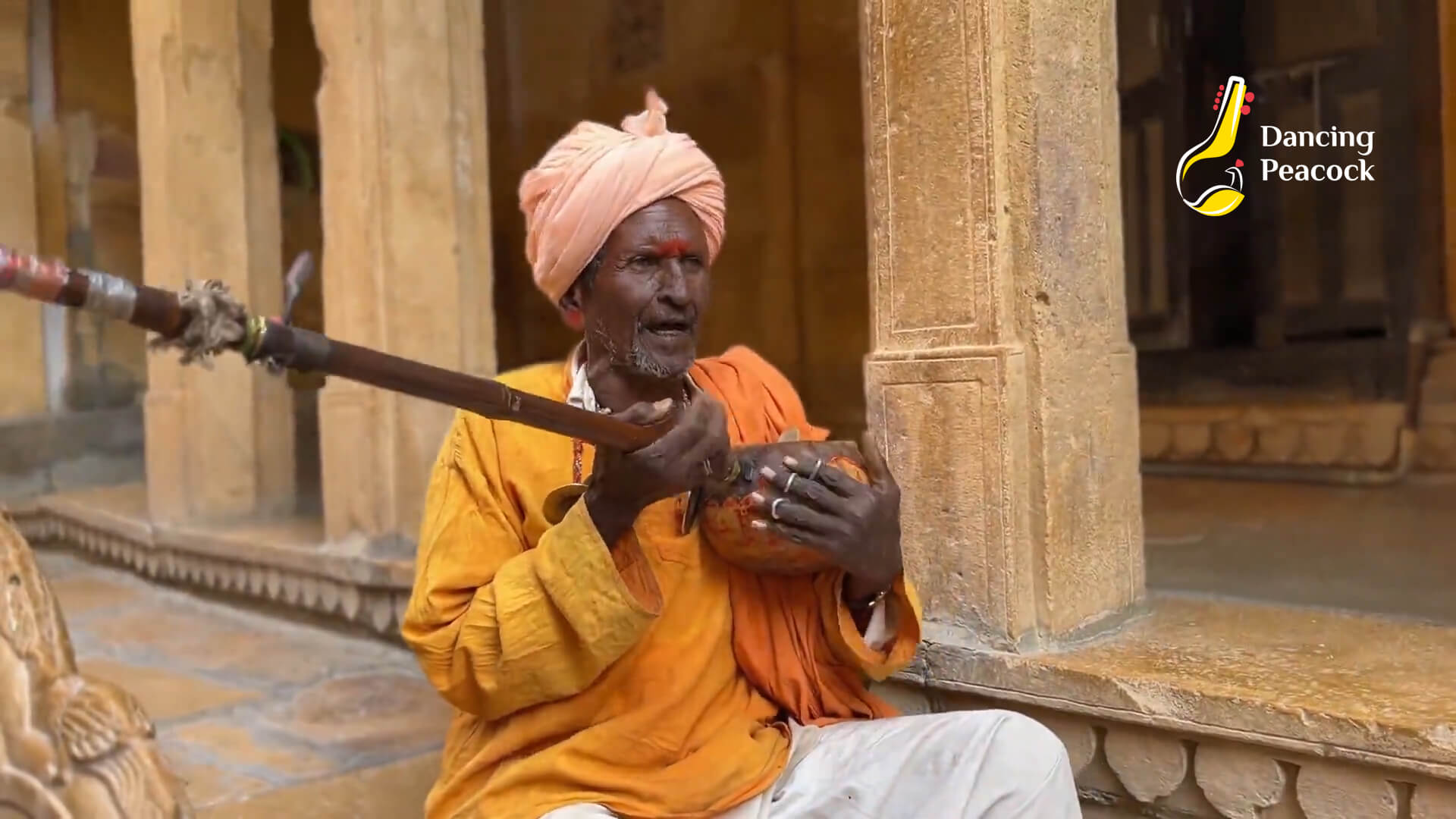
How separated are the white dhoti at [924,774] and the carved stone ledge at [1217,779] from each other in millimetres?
404

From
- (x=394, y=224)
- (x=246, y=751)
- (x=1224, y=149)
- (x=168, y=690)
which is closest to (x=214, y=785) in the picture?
(x=246, y=751)

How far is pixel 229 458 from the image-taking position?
4918 mm

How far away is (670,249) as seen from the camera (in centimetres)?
162

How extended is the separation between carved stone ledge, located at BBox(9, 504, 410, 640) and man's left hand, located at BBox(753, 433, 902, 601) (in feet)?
7.49

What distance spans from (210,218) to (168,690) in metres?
2.33

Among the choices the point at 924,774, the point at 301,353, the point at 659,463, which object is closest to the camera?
the point at 301,353

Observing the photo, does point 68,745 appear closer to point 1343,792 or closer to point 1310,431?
point 1343,792

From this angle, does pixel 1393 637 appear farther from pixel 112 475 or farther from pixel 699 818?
pixel 112 475

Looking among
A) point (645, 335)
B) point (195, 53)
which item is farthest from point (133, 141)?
point (645, 335)

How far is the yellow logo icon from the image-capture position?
A: 17.7ft

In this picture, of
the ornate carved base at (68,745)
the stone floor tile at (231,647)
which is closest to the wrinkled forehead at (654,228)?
the ornate carved base at (68,745)

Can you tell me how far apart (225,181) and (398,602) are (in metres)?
2.37

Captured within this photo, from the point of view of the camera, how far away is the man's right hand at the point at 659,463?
129 centimetres

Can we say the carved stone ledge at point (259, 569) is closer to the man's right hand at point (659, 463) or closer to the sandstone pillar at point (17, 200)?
the sandstone pillar at point (17, 200)
